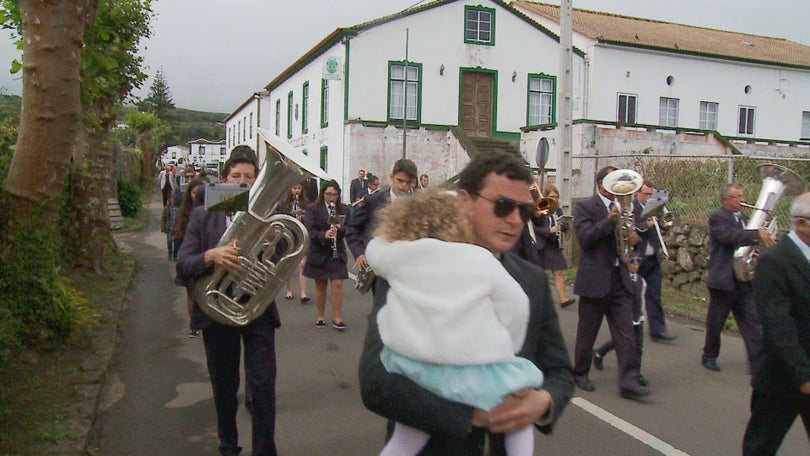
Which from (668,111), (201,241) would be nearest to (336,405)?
(201,241)

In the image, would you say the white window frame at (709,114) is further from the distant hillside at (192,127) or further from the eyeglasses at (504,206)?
the distant hillside at (192,127)

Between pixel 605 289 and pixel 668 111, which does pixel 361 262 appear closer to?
pixel 605 289

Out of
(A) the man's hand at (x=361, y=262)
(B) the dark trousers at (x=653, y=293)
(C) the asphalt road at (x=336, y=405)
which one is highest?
(A) the man's hand at (x=361, y=262)

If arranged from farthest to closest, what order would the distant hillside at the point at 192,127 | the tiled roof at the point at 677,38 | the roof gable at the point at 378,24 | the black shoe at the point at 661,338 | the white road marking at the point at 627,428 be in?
1. the distant hillside at the point at 192,127
2. the tiled roof at the point at 677,38
3. the roof gable at the point at 378,24
4. the black shoe at the point at 661,338
5. the white road marking at the point at 627,428

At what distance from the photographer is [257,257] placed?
409 cm

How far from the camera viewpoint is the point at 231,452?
14.7 ft

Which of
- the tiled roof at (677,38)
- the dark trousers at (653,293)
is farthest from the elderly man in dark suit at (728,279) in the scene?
the tiled roof at (677,38)

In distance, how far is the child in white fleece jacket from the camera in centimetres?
180

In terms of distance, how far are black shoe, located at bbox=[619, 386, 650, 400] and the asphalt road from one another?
0.06m

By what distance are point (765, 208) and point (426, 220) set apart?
18.1 ft

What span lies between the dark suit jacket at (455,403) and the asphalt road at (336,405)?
70.7 inches

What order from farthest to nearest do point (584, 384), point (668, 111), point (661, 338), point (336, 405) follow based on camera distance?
point (668, 111) → point (661, 338) → point (584, 384) → point (336, 405)

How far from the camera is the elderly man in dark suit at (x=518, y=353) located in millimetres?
1890

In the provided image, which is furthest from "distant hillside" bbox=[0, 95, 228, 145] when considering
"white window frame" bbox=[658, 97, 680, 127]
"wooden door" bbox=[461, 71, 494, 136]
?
"white window frame" bbox=[658, 97, 680, 127]
